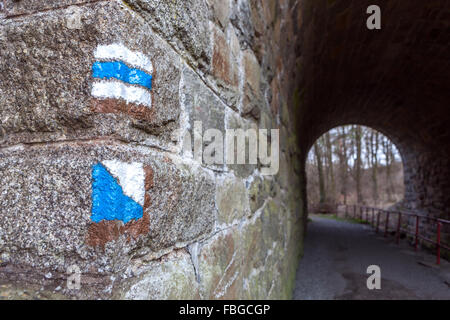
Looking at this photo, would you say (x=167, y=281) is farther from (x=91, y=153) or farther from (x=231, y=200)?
(x=231, y=200)

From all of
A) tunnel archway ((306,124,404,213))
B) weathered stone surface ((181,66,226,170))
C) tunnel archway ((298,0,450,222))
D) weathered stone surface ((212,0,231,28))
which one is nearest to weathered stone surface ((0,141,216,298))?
weathered stone surface ((181,66,226,170))

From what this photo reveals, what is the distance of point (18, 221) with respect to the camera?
0.61 m

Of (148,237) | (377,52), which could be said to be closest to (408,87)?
(377,52)

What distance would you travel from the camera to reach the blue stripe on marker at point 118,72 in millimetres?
630

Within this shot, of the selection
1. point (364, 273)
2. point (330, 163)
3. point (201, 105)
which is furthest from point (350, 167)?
point (201, 105)

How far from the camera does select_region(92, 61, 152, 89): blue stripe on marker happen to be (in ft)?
2.07

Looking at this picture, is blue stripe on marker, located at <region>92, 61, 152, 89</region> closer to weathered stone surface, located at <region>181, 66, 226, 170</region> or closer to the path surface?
weathered stone surface, located at <region>181, 66, 226, 170</region>

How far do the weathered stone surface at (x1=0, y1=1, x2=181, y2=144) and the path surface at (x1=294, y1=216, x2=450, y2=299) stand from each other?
11.2 feet

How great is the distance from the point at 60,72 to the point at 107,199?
33cm

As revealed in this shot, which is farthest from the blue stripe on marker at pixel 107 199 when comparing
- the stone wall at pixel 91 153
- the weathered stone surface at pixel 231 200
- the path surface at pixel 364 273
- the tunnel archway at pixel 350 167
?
the tunnel archway at pixel 350 167

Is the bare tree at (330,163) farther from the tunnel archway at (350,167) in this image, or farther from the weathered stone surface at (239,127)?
the weathered stone surface at (239,127)

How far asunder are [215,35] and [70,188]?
2.87 feet

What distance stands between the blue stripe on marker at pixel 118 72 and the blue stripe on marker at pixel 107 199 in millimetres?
215
